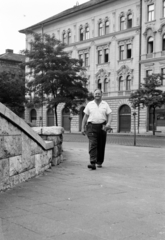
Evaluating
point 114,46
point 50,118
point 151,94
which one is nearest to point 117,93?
point 114,46

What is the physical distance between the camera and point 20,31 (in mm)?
58969

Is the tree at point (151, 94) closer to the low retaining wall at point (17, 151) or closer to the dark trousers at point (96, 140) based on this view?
the dark trousers at point (96, 140)

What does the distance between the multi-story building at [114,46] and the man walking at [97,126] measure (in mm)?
31830

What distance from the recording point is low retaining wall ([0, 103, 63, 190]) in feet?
15.1

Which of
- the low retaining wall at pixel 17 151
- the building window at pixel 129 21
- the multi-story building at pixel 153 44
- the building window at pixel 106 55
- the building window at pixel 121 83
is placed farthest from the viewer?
the building window at pixel 106 55

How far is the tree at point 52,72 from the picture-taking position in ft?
115

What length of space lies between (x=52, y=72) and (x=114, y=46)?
14518 mm

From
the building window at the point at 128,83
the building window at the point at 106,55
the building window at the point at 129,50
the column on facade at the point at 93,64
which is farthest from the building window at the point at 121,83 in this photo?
the column on facade at the point at 93,64

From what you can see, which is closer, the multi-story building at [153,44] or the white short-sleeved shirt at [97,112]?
the white short-sleeved shirt at [97,112]

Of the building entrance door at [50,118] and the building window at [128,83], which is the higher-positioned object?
the building window at [128,83]

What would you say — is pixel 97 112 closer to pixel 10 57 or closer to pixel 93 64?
pixel 93 64

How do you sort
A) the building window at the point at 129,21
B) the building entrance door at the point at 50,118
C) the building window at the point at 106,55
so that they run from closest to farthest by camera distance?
the building window at the point at 129,21, the building window at the point at 106,55, the building entrance door at the point at 50,118

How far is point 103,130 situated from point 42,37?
31.8 m

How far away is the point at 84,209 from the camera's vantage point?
3793 mm
